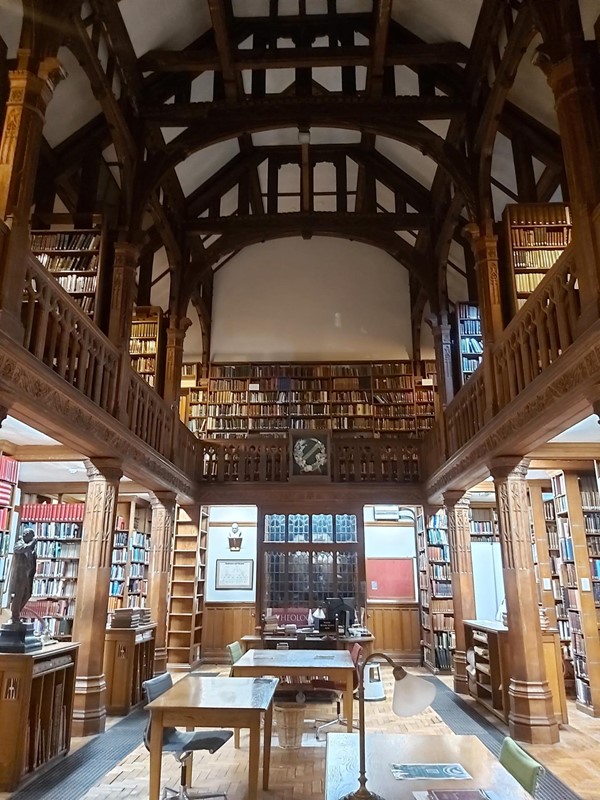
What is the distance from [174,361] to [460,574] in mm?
5135

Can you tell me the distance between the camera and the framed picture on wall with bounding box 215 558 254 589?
10.9 metres

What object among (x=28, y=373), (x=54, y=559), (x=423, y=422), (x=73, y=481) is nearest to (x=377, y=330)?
(x=423, y=422)

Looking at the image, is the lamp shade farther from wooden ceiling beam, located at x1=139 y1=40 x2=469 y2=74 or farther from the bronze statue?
wooden ceiling beam, located at x1=139 y1=40 x2=469 y2=74

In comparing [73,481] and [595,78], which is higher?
[595,78]

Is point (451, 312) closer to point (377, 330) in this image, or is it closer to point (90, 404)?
point (377, 330)

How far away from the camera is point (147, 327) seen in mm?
9352

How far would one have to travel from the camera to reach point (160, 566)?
27.5ft

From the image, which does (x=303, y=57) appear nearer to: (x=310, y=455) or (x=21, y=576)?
(x=310, y=455)

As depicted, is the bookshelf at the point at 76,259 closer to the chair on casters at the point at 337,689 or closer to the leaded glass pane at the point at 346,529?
the chair on casters at the point at 337,689

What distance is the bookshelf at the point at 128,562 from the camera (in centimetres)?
935

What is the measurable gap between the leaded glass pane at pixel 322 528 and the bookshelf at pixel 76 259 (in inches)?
201

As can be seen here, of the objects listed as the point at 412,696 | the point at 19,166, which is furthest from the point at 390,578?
the point at 412,696

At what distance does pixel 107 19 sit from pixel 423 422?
7970 mm

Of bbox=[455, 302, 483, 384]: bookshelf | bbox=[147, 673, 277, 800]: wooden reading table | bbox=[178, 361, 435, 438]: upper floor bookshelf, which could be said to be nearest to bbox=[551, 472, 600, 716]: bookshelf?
bbox=[455, 302, 483, 384]: bookshelf
